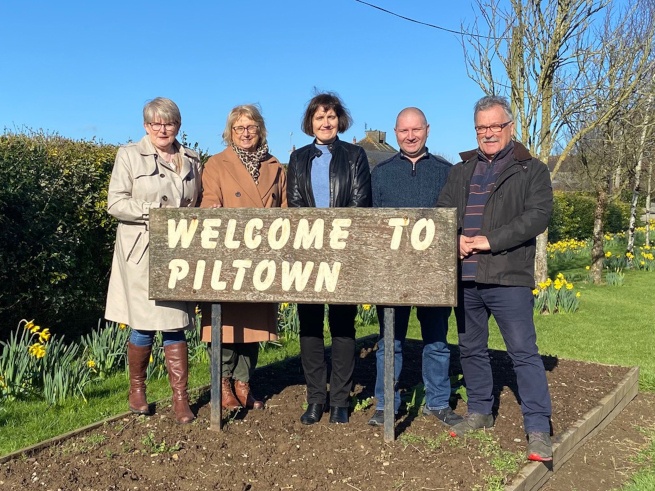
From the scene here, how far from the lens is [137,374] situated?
4156mm

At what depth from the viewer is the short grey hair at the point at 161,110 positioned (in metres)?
3.85

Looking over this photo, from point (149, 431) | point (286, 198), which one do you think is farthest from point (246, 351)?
point (286, 198)

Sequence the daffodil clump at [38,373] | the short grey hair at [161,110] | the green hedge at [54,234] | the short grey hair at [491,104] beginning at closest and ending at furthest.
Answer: the short grey hair at [491,104] → the short grey hair at [161,110] → the daffodil clump at [38,373] → the green hedge at [54,234]

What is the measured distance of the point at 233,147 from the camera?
4.18m

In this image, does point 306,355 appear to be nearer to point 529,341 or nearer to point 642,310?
point 529,341

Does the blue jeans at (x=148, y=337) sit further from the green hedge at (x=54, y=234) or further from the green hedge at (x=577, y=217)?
the green hedge at (x=577, y=217)

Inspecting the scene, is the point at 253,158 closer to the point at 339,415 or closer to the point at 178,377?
the point at 178,377

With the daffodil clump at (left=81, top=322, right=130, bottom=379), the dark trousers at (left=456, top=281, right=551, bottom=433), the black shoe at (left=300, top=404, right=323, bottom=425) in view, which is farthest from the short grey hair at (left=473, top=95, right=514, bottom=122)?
the daffodil clump at (left=81, top=322, right=130, bottom=379)

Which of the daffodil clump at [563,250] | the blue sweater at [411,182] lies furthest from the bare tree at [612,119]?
the blue sweater at [411,182]

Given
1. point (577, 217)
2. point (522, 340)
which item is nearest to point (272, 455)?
point (522, 340)

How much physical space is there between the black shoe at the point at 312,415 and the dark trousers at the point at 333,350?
0.11 ft

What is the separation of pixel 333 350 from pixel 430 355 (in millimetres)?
667

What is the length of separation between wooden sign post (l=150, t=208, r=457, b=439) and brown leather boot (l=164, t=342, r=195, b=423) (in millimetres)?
485

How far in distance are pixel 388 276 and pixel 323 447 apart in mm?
1121
